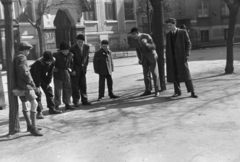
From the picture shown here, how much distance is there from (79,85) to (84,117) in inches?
65.4

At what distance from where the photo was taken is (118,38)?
36.3 m

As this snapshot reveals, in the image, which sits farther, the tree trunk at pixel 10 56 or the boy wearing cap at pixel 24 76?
the tree trunk at pixel 10 56

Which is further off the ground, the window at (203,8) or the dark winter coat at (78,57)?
the window at (203,8)

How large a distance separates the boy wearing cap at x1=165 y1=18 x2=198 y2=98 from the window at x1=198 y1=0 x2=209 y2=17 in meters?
36.8

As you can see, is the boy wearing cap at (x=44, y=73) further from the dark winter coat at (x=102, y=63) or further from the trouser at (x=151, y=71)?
the trouser at (x=151, y=71)

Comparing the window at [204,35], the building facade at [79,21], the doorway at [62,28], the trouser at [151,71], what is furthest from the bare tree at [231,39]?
the window at [204,35]

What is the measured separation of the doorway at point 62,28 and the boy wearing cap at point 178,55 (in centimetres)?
2035

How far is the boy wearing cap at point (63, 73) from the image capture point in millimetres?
8297

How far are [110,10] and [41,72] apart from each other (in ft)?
95.2

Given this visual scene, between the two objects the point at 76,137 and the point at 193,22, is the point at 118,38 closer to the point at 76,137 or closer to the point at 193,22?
the point at 193,22

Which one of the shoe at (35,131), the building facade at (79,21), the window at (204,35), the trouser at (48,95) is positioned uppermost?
the building facade at (79,21)

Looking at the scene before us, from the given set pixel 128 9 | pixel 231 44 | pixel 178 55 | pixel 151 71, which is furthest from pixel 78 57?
pixel 128 9

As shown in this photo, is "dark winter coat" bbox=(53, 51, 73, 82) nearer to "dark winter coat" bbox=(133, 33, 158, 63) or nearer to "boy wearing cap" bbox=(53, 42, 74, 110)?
"boy wearing cap" bbox=(53, 42, 74, 110)

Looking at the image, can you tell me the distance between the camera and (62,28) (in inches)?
1150
